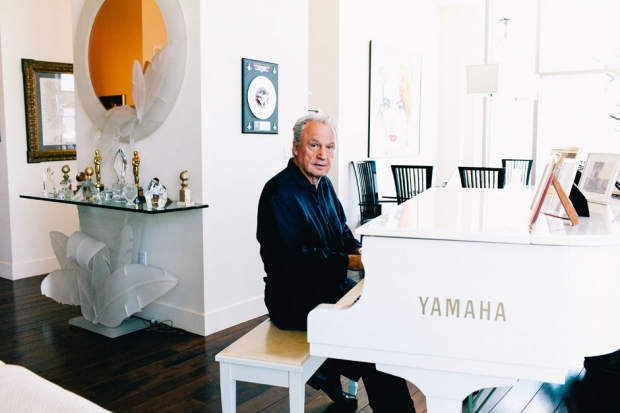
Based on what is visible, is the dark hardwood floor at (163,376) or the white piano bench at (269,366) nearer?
the white piano bench at (269,366)

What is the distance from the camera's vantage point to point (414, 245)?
1750 millimetres

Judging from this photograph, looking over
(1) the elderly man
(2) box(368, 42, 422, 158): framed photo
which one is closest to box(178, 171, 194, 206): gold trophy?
(1) the elderly man

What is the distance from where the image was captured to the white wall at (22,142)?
16.6ft

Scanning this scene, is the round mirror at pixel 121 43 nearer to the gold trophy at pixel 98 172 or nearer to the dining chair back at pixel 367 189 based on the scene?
the gold trophy at pixel 98 172

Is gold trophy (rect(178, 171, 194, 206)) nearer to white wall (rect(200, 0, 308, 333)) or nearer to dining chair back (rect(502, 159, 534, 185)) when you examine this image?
white wall (rect(200, 0, 308, 333))

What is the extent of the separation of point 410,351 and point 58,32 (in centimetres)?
487

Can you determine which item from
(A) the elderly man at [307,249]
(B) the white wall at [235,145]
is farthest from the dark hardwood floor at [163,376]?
(A) the elderly man at [307,249]

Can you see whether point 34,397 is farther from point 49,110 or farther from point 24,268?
point 49,110

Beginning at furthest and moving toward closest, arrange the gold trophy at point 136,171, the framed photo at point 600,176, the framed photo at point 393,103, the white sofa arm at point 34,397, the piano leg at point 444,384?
the framed photo at point 393,103, the gold trophy at point 136,171, the framed photo at point 600,176, the piano leg at point 444,384, the white sofa arm at point 34,397

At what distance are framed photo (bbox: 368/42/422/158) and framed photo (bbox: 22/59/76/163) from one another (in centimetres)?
305

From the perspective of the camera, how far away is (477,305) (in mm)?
1712

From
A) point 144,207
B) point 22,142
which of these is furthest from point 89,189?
point 22,142

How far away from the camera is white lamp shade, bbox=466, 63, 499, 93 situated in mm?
5020

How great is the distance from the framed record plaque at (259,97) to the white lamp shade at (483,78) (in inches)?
76.6
